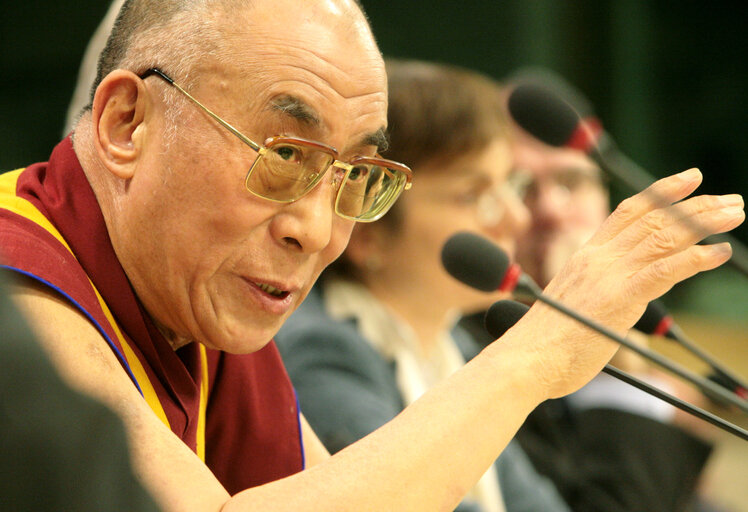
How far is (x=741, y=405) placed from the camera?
1.07 meters

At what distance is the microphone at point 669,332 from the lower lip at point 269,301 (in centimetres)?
48

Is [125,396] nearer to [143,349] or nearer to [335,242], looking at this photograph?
[143,349]

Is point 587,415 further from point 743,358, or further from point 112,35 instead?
point 743,358

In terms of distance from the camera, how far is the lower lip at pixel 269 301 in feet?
4.15

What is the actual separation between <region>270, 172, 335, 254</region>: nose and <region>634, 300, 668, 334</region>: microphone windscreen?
1.44 ft

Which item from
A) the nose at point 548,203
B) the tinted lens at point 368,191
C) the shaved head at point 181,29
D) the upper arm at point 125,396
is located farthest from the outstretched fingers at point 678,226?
the nose at point 548,203

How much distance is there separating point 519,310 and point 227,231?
390 millimetres

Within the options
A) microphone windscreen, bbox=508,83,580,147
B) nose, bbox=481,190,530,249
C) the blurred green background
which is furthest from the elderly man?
the blurred green background

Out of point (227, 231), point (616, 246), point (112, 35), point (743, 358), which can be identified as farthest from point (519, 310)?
point (743, 358)

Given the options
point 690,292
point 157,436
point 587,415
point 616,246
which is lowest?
point 690,292

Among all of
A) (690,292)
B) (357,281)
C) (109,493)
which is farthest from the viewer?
(690,292)

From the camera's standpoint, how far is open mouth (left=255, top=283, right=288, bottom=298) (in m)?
1.27

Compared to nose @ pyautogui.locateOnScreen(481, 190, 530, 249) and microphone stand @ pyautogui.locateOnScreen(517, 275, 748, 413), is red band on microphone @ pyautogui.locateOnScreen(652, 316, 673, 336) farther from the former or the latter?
nose @ pyautogui.locateOnScreen(481, 190, 530, 249)

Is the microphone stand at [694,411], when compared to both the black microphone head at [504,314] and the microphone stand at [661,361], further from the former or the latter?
the black microphone head at [504,314]
